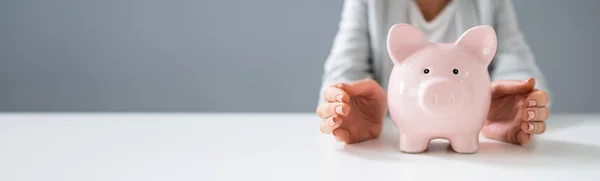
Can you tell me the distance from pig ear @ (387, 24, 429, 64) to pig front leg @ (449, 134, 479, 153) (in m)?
0.11

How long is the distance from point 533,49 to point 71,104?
61.1 inches

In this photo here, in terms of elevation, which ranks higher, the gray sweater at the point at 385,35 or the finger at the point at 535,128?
the gray sweater at the point at 385,35

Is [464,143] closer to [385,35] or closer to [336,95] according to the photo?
[336,95]

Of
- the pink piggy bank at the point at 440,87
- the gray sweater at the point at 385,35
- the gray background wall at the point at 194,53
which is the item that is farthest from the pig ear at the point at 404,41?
the gray background wall at the point at 194,53

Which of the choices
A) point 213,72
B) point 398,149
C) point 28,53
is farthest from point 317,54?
point 398,149

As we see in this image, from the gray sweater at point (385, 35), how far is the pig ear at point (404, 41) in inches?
12.7

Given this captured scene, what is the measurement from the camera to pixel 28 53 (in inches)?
83.7

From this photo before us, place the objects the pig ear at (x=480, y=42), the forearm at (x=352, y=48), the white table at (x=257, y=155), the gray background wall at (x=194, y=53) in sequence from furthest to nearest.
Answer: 1. the gray background wall at (x=194, y=53)
2. the forearm at (x=352, y=48)
3. the pig ear at (x=480, y=42)
4. the white table at (x=257, y=155)

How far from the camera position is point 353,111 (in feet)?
2.55

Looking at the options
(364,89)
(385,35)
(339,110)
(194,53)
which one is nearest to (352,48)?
(385,35)

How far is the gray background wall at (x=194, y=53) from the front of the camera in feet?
6.68

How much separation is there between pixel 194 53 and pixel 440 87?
1.53 metres

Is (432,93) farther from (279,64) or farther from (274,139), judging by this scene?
(279,64)

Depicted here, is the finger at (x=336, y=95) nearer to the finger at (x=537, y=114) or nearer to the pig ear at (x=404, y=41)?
the pig ear at (x=404, y=41)
